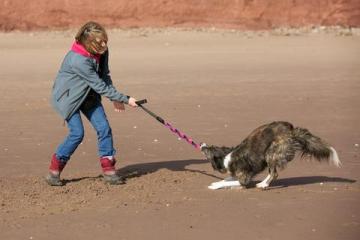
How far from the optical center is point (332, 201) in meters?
8.97

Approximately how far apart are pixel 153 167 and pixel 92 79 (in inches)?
68.5

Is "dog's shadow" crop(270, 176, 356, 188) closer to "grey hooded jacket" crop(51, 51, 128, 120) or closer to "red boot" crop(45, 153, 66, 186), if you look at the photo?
"grey hooded jacket" crop(51, 51, 128, 120)

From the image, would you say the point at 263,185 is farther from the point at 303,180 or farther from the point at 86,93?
the point at 86,93

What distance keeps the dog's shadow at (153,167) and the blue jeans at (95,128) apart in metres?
0.60

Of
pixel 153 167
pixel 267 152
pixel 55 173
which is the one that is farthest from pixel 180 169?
pixel 267 152

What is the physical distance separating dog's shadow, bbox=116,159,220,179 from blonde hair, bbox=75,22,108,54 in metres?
1.50

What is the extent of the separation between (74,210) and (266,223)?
182 cm

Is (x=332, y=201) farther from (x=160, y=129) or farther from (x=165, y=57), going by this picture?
(x=165, y=57)

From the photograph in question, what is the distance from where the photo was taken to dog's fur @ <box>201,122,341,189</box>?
30.4 feet

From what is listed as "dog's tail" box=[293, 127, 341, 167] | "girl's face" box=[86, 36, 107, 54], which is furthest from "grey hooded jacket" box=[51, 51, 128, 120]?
"dog's tail" box=[293, 127, 341, 167]

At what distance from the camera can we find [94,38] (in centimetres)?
958

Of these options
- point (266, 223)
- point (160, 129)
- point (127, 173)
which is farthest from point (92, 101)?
point (160, 129)

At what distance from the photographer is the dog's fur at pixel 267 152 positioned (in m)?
9.27

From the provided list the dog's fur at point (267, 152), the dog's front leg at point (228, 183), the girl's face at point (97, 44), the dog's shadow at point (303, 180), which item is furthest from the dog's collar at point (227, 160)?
the girl's face at point (97, 44)
